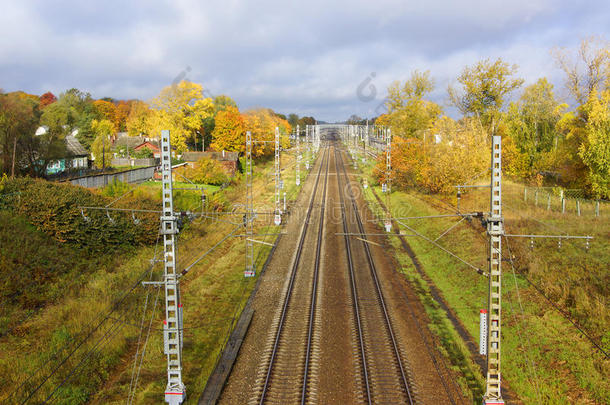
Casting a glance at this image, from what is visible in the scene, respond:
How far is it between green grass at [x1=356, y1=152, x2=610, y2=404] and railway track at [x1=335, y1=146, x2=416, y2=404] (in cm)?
183

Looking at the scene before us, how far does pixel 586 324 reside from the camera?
49.5ft

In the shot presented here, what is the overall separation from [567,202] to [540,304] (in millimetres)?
15919

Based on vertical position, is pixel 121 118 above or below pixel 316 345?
above

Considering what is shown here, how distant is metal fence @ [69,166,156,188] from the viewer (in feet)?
111

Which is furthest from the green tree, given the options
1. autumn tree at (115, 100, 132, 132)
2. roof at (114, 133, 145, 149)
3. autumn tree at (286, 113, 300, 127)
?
roof at (114, 133, 145, 149)

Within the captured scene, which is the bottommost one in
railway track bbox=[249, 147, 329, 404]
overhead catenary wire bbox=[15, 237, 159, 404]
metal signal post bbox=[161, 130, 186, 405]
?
railway track bbox=[249, 147, 329, 404]

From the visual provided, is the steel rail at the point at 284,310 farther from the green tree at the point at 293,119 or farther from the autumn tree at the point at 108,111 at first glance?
the green tree at the point at 293,119

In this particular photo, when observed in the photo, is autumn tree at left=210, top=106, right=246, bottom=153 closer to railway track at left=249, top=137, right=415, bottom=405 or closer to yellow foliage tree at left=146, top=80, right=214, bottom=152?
yellow foliage tree at left=146, top=80, right=214, bottom=152

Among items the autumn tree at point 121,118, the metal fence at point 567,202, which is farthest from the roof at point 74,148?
the autumn tree at point 121,118

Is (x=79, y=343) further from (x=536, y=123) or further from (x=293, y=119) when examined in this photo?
(x=293, y=119)

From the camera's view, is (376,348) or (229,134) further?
(229,134)

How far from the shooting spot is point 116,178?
36.5m

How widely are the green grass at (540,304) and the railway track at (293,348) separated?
484cm

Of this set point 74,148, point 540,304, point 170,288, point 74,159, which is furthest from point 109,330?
point 74,159
